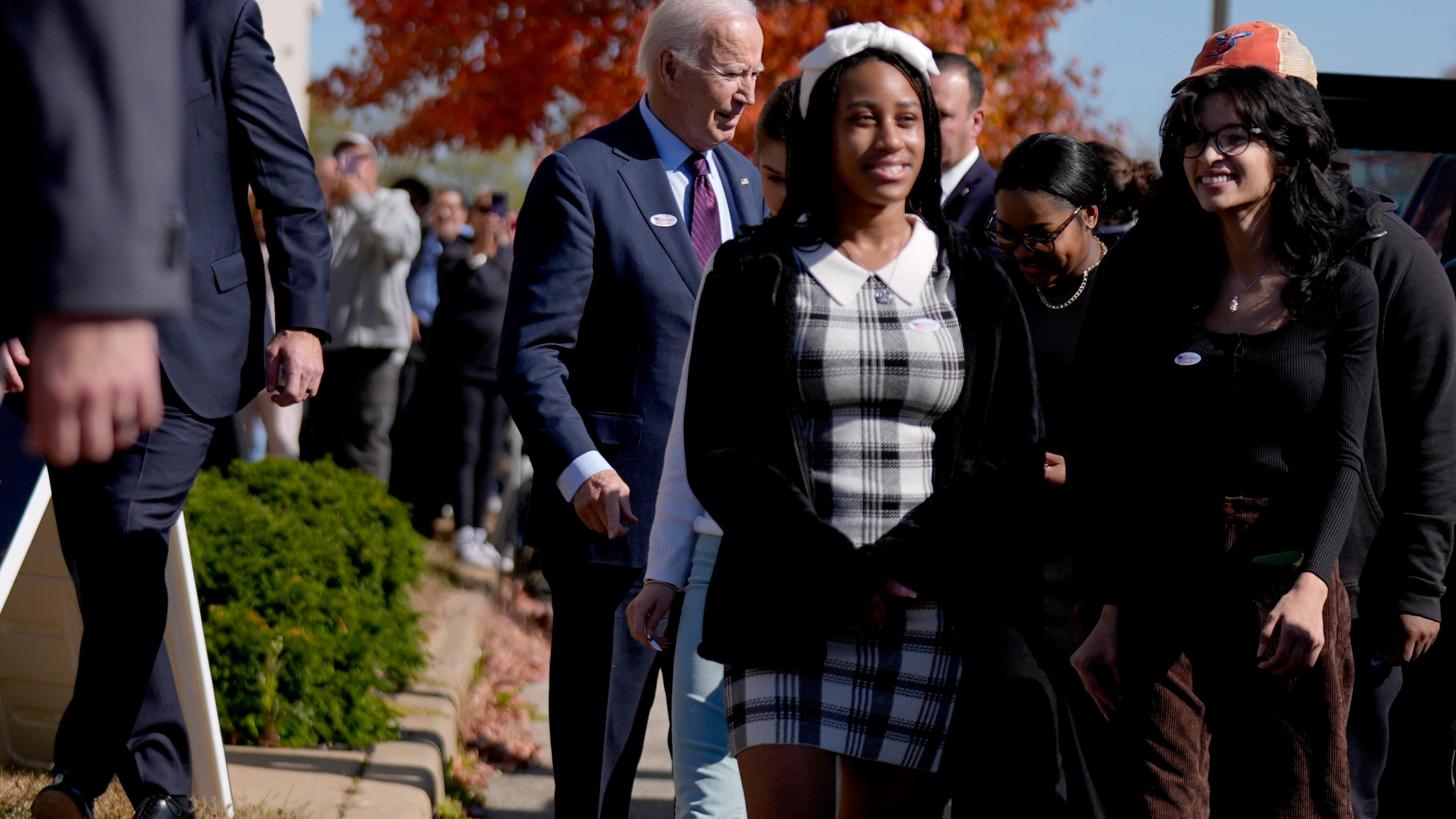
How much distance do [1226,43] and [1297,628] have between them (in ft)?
4.79

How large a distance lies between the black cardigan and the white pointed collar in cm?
5

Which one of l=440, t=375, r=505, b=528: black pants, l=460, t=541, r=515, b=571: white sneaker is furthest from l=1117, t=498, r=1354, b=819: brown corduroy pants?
l=440, t=375, r=505, b=528: black pants

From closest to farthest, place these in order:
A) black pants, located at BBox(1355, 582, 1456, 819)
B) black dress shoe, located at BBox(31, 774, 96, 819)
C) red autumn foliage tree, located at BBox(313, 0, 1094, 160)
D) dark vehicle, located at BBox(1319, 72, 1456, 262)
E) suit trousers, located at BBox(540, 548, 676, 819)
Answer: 1. black dress shoe, located at BBox(31, 774, 96, 819)
2. suit trousers, located at BBox(540, 548, 676, 819)
3. black pants, located at BBox(1355, 582, 1456, 819)
4. dark vehicle, located at BBox(1319, 72, 1456, 262)
5. red autumn foliage tree, located at BBox(313, 0, 1094, 160)

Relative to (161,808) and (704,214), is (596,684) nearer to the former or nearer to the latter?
(161,808)

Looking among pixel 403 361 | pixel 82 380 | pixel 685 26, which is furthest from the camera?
pixel 403 361

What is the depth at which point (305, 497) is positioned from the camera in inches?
230

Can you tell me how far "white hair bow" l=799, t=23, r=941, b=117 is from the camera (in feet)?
9.14

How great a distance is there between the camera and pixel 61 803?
130 inches

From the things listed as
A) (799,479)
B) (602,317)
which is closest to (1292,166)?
(799,479)

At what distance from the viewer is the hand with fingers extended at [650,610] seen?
292cm

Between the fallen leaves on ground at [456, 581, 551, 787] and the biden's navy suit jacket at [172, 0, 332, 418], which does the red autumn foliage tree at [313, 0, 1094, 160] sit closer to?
the fallen leaves on ground at [456, 581, 551, 787]

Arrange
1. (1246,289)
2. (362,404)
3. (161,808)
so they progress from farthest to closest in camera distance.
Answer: (362,404) → (161,808) → (1246,289)

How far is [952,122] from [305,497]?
280 cm

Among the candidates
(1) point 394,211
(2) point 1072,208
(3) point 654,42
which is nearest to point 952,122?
(2) point 1072,208
